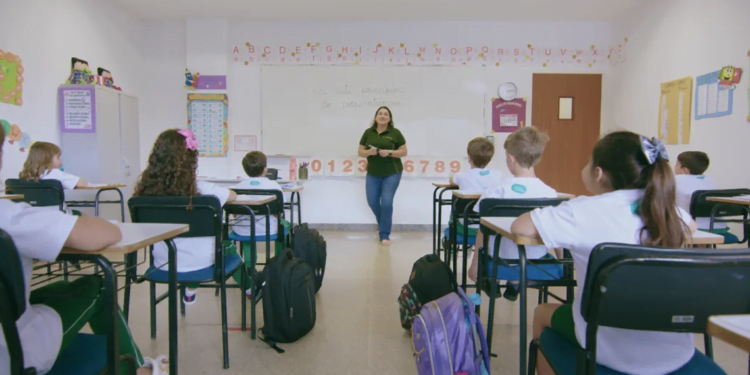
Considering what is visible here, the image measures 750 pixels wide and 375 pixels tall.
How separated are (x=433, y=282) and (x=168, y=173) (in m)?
1.31

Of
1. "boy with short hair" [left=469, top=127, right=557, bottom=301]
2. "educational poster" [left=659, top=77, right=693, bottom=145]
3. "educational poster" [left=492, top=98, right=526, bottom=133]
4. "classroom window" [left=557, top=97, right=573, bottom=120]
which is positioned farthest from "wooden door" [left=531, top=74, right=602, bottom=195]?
"boy with short hair" [left=469, top=127, right=557, bottom=301]

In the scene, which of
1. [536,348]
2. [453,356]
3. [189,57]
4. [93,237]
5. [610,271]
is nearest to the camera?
[610,271]

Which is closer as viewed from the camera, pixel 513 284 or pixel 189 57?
pixel 513 284

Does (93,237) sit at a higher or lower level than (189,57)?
lower

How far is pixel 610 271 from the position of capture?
0.83m

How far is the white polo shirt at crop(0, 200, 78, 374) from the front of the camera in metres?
0.89

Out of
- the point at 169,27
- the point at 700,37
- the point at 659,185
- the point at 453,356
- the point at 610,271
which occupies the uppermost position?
the point at 169,27

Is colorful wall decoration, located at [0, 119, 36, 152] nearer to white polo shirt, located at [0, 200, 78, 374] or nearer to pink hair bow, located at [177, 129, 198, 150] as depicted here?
pink hair bow, located at [177, 129, 198, 150]

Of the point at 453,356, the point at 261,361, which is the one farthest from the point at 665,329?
the point at 261,361

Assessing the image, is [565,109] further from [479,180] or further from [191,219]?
[191,219]

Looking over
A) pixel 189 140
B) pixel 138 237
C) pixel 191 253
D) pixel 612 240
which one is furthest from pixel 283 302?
pixel 612 240

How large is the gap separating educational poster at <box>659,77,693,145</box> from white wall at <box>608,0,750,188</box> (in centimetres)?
7

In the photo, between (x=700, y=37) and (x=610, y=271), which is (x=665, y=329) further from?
(x=700, y=37)

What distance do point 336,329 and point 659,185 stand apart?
66.3 inches
